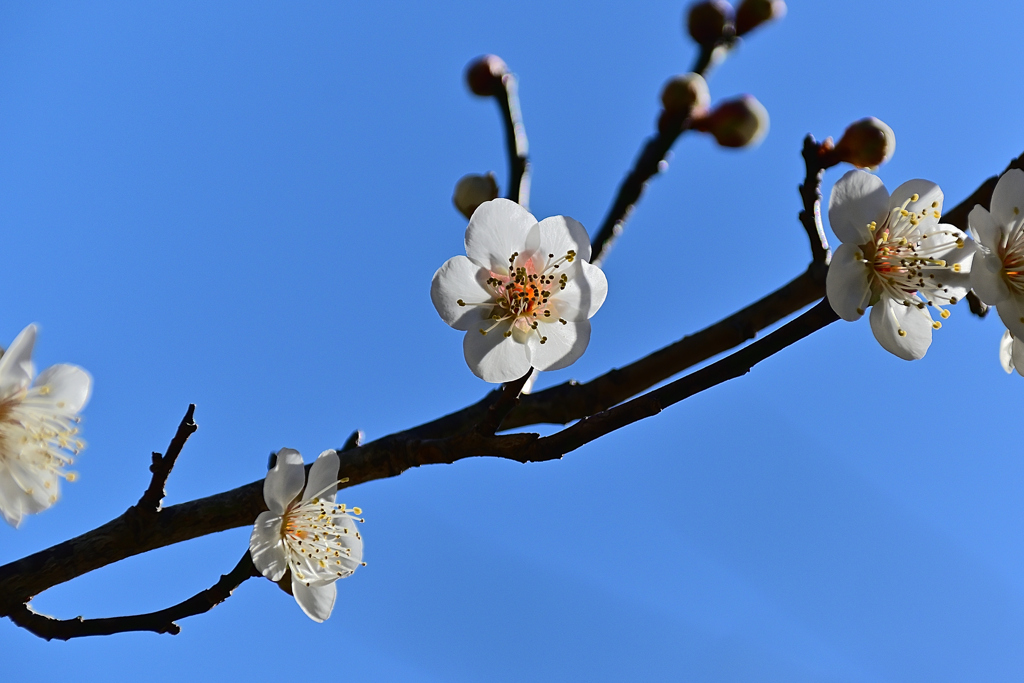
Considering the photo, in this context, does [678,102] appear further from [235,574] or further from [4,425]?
[4,425]

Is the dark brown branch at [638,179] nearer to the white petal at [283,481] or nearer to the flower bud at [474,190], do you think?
the flower bud at [474,190]

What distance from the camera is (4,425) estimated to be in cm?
116

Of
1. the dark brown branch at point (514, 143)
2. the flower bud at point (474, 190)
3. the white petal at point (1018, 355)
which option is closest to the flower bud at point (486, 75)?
the dark brown branch at point (514, 143)

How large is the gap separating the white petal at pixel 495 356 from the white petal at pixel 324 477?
23 cm

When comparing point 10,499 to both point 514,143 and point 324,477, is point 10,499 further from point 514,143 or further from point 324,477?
point 514,143

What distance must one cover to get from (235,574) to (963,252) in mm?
1044

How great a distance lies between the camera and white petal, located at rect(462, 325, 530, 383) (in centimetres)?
102

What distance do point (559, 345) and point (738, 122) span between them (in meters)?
0.41

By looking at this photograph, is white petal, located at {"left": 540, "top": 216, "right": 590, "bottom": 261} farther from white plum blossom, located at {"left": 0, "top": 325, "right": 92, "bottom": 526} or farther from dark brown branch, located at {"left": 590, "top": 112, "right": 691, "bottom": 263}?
white plum blossom, located at {"left": 0, "top": 325, "right": 92, "bottom": 526}

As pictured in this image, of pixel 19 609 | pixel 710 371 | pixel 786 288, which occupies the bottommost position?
pixel 19 609

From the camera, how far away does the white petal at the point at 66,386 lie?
47.3 inches

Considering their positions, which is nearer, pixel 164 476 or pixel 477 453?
pixel 477 453

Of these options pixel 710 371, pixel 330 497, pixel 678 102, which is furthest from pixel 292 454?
pixel 678 102

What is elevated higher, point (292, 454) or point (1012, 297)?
point (1012, 297)
